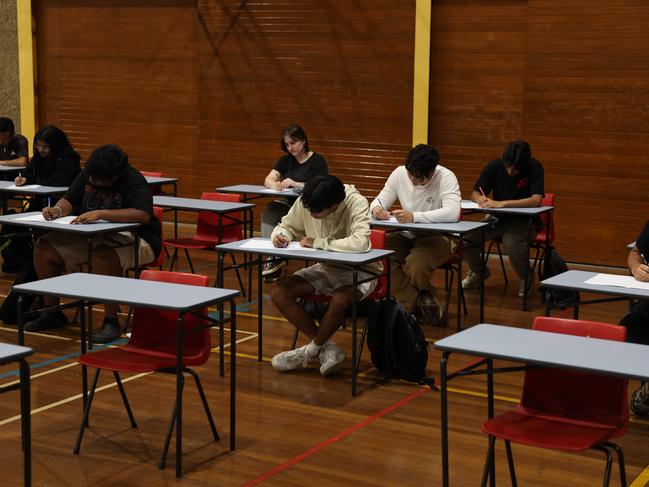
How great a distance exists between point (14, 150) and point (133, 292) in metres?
6.10

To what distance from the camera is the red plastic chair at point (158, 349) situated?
181 inches

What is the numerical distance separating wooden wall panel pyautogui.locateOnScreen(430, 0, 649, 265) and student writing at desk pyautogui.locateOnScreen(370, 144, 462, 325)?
2774 millimetres

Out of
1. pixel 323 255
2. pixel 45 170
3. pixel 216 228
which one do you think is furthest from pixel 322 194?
pixel 45 170

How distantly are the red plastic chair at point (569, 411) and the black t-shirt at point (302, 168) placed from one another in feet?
15.9

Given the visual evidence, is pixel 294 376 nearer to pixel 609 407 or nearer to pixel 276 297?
pixel 276 297

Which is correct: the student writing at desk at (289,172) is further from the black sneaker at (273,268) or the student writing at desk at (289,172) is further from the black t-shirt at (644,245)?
the black t-shirt at (644,245)

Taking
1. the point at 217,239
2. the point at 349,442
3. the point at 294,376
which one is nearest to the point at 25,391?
the point at 349,442

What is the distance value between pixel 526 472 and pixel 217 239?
13.7 ft

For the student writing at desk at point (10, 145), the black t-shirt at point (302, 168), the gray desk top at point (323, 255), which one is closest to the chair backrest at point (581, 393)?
the gray desk top at point (323, 255)

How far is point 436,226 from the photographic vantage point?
270 inches

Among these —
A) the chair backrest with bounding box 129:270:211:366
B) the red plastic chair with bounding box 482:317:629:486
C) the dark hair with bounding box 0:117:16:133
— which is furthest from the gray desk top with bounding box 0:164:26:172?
the red plastic chair with bounding box 482:317:629:486

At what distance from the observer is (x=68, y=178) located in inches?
321

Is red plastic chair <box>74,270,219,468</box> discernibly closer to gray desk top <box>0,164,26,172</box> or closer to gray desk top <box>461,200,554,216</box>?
gray desk top <box>461,200,554,216</box>

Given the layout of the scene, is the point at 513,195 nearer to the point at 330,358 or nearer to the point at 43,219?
the point at 330,358
